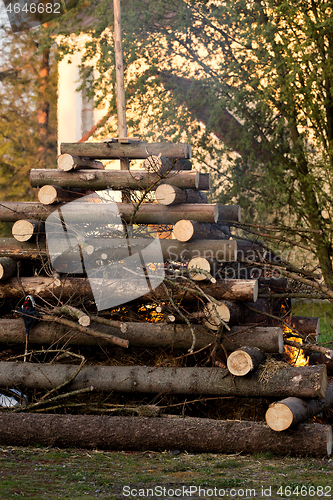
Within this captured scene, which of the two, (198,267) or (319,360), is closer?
(198,267)

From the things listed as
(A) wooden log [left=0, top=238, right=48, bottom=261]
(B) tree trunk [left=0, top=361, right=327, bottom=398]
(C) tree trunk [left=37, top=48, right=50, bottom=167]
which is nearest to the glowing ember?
(B) tree trunk [left=0, top=361, right=327, bottom=398]

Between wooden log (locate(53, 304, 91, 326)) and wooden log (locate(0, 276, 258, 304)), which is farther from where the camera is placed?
wooden log (locate(0, 276, 258, 304))

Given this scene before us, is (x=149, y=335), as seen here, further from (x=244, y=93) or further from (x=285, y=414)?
(x=244, y=93)

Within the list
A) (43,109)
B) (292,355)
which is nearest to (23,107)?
(43,109)

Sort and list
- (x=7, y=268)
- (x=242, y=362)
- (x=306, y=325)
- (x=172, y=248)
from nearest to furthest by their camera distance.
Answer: (x=242, y=362), (x=172, y=248), (x=7, y=268), (x=306, y=325)

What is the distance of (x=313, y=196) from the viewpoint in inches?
418

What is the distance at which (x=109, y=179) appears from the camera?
639 cm

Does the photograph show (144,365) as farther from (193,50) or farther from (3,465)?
(193,50)

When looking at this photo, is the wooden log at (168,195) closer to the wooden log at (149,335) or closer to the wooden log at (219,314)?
the wooden log at (219,314)

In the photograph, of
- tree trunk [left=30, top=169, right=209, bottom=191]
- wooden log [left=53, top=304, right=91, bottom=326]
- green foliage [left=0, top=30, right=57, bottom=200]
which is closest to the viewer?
wooden log [left=53, top=304, right=91, bottom=326]
